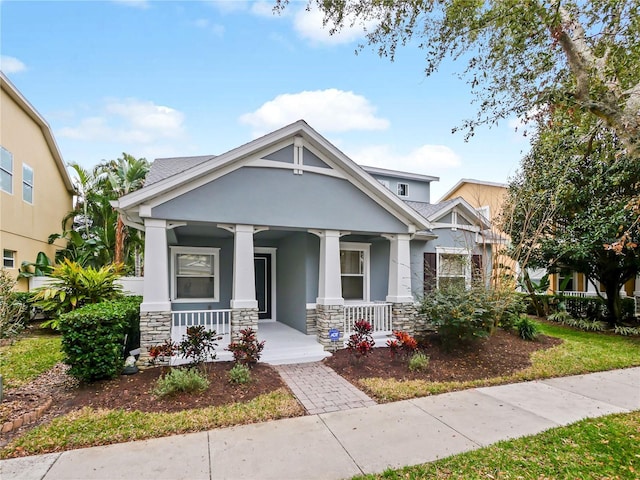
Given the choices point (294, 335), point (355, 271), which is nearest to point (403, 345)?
point (294, 335)

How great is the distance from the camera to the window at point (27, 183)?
13.2 meters

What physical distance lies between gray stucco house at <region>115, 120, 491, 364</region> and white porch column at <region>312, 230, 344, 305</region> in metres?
0.03

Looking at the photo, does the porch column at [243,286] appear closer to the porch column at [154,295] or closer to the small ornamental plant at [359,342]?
the porch column at [154,295]

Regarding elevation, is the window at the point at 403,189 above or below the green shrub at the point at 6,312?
above

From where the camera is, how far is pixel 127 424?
475 cm

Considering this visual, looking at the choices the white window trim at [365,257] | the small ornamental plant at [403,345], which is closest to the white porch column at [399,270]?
the white window trim at [365,257]

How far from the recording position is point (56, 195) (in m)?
16.4

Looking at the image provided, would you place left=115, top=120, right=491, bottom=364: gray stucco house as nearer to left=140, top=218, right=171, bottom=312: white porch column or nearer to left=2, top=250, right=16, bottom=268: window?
left=140, top=218, right=171, bottom=312: white porch column

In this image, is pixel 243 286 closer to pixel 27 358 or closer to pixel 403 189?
pixel 27 358

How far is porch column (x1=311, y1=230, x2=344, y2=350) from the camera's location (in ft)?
28.6

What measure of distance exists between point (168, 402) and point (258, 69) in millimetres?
9832

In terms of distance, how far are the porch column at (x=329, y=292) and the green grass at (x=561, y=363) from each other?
220cm

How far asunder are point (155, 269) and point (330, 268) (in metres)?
4.13

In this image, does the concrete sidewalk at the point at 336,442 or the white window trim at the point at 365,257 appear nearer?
the concrete sidewalk at the point at 336,442
